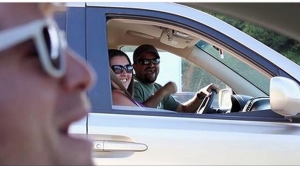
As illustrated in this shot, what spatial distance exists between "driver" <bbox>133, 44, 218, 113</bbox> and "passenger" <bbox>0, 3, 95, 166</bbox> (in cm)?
235

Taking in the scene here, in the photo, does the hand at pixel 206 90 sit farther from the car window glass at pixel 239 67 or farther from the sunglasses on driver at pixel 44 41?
the sunglasses on driver at pixel 44 41

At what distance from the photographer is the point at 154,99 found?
9.91 ft

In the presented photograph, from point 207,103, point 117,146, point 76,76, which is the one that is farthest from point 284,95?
point 76,76

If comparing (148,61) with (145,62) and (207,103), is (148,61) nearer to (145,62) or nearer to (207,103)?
(145,62)

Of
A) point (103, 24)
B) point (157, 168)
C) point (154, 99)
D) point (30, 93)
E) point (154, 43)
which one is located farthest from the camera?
point (154, 43)

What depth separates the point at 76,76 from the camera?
852 mm

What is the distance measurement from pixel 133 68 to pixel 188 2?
615 millimetres

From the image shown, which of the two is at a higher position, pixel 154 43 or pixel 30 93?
pixel 154 43

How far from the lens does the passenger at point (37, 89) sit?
0.80 meters

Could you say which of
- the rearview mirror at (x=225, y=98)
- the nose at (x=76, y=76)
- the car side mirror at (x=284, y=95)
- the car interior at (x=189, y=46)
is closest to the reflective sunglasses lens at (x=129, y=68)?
the car interior at (x=189, y=46)

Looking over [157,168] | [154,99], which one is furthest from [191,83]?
[157,168]

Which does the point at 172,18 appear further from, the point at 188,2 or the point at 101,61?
the point at 101,61

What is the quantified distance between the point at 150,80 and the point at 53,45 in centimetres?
264

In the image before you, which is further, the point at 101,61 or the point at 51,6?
the point at 101,61
